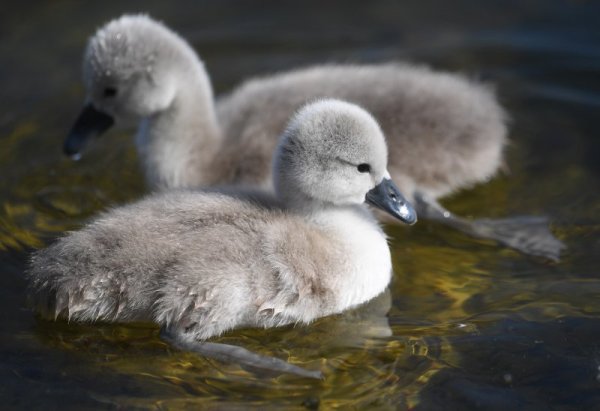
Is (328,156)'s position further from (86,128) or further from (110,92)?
(86,128)

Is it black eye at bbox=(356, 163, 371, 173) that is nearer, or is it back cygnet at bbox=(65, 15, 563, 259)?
black eye at bbox=(356, 163, 371, 173)

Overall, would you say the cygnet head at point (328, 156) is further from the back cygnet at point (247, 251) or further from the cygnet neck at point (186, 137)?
the cygnet neck at point (186, 137)

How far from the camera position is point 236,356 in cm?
398

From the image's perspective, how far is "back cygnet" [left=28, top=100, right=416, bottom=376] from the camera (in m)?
3.84

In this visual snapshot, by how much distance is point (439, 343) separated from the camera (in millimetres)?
4137

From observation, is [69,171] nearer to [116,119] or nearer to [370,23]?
[116,119]

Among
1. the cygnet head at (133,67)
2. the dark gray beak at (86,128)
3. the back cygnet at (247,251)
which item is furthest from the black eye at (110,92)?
the back cygnet at (247,251)

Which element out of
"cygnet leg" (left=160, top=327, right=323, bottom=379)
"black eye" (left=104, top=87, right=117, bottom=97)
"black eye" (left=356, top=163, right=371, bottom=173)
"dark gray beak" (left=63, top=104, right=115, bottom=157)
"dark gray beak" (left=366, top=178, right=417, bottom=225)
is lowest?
"cygnet leg" (left=160, top=327, right=323, bottom=379)

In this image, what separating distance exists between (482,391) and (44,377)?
163cm

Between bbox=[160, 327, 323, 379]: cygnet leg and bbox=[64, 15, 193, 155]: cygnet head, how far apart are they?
1.38 m

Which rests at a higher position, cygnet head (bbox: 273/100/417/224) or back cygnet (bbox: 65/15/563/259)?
back cygnet (bbox: 65/15/563/259)

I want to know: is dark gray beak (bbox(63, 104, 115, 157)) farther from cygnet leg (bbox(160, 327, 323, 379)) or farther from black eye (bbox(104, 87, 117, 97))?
cygnet leg (bbox(160, 327, 323, 379))

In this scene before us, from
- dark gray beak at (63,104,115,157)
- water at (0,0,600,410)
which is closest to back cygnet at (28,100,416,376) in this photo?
water at (0,0,600,410)

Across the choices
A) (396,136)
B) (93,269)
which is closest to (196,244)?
(93,269)
